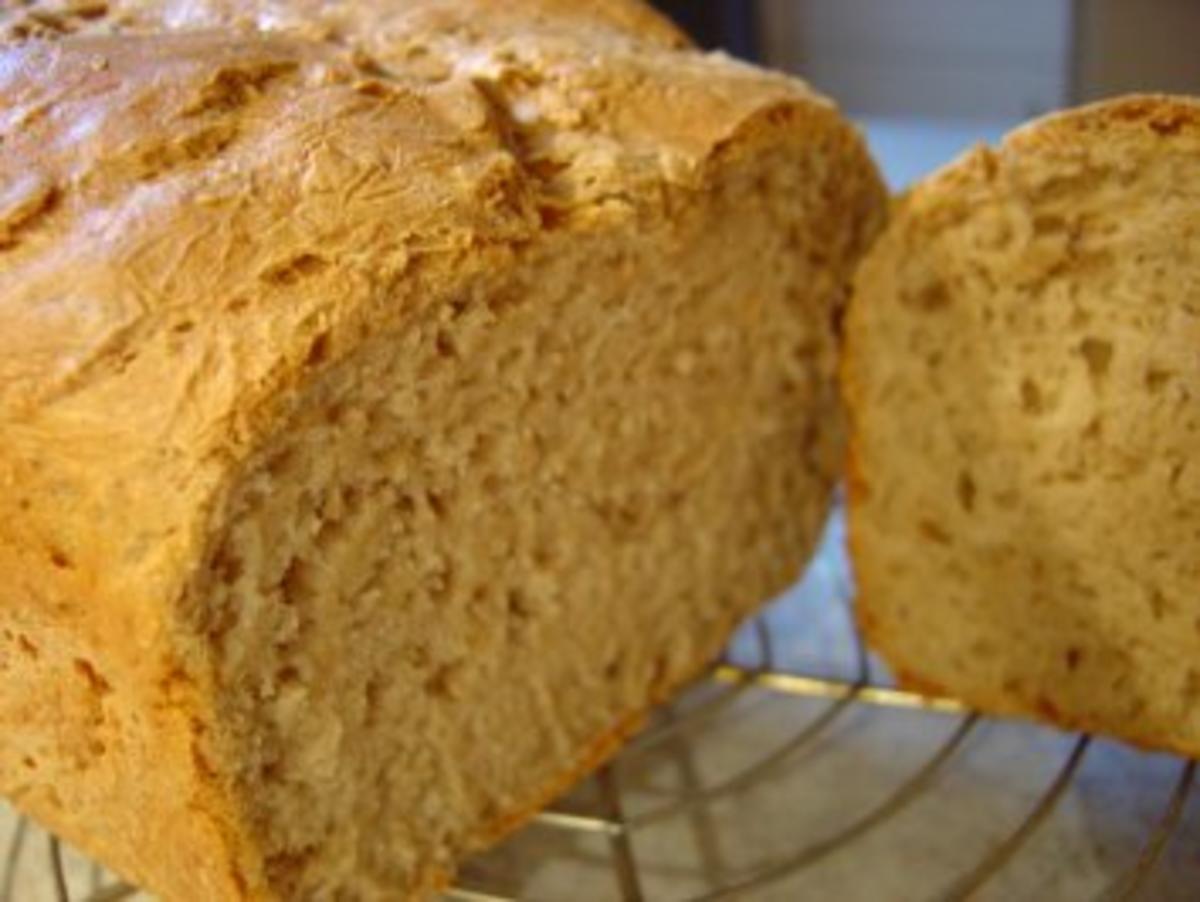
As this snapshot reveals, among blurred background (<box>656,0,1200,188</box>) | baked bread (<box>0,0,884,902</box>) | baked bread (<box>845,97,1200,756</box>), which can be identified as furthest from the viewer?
blurred background (<box>656,0,1200,188</box>)

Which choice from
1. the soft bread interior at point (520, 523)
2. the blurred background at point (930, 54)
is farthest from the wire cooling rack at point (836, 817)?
the blurred background at point (930, 54)

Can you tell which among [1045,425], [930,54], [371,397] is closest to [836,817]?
[1045,425]

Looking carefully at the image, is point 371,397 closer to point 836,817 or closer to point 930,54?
point 836,817

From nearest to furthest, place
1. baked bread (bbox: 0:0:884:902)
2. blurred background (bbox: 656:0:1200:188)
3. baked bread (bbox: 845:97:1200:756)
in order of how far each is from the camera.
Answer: baked bread (bbox: 0:0:884:902) < baked bread (bbox: 845:97:1200:756) < blurred background (bbox: 656:0:1200:188)

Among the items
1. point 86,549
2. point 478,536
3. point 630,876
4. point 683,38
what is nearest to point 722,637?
point 630,876

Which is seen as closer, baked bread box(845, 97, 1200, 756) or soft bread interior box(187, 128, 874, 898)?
soft bread interior box(187, 128, 874, 898)

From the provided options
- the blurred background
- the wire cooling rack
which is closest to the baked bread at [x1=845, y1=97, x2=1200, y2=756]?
the wire cooling rack

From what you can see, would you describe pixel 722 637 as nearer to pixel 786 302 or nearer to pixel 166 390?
pixel 786 302

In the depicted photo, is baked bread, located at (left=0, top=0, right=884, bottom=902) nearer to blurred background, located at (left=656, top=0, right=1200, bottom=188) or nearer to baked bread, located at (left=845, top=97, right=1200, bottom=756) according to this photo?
baked bread, located at (left=845, top=97, right=1200, bottom=756)
